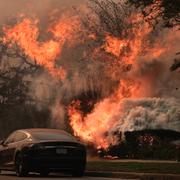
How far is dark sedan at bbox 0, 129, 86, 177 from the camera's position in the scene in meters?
19.7

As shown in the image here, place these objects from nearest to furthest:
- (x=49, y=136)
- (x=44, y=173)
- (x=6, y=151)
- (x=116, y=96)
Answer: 1. (x=49, y=136)
2. (x=44, y=173)
3. (x=6, y=151)
4. (x=116, y=96)

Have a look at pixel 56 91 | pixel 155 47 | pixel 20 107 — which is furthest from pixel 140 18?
pixel 20 107

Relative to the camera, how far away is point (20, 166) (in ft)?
66.1

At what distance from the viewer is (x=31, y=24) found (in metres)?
37.9

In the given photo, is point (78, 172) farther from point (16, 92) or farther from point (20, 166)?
point (16, 92)

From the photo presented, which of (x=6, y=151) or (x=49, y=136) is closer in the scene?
(x=49, y=136)

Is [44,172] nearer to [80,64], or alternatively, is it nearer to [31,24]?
[80,64]

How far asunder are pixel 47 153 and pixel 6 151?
227 cm

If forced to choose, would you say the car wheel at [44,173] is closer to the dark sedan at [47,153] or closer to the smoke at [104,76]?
the dark sedan at [47,153]

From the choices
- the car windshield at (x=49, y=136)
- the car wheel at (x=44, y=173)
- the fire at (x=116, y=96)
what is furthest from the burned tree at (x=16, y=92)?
the car windshield at (x=49, y=136)

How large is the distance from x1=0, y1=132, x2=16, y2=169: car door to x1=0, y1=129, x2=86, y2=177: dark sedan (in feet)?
1.87

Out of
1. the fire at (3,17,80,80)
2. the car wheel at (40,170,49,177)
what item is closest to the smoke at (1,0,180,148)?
the fire at (3,17,80,80)

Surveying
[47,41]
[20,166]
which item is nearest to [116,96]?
[47,41]

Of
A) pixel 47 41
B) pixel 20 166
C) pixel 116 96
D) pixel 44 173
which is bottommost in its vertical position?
pixel 44 173
